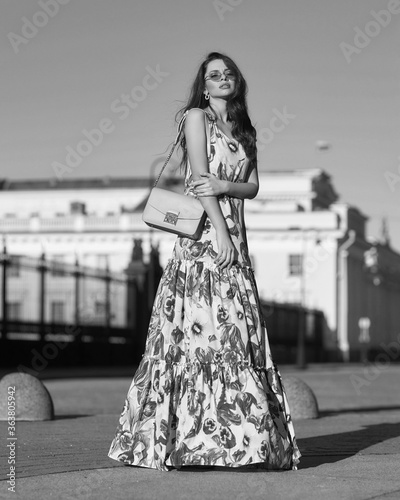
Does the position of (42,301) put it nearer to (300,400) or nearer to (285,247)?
(300,400)

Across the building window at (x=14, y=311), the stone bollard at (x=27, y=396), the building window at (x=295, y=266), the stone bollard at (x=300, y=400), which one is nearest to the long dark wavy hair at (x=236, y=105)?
the stone bollard at (x=27, y=396)

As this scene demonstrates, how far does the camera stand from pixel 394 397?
20641 millimetres

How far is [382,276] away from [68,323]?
175ft

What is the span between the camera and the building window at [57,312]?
112ft

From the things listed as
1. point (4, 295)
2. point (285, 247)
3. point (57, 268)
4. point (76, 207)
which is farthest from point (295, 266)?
point (4, 295)

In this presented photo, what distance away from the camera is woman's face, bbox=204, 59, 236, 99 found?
21.9 ft

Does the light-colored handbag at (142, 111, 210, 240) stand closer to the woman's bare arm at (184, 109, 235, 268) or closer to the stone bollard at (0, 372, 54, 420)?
the woman's bare arm at (184, 109, 235, 268)

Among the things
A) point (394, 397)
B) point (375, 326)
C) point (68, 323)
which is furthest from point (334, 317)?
point (394, 397)

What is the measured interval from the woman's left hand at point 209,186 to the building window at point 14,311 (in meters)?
23.8

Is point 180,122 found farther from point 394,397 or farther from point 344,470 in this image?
point 394,397

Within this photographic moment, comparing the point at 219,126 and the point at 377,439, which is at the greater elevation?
the point at 219,126

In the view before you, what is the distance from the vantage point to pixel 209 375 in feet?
20.7

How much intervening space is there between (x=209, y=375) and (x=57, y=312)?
28.6 metres

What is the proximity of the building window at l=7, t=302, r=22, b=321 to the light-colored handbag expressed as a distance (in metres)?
23.8
